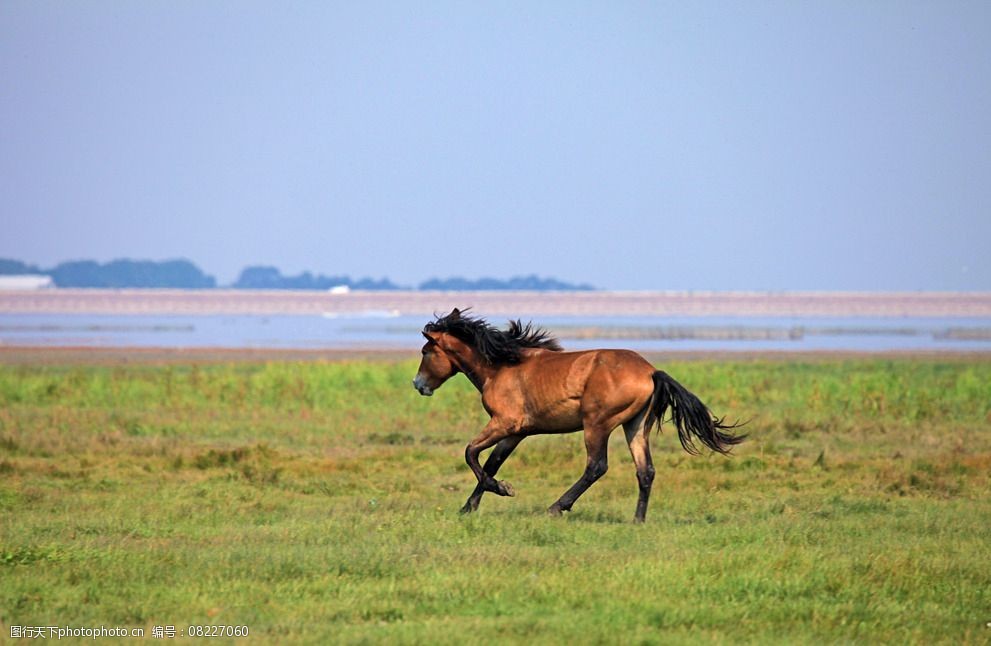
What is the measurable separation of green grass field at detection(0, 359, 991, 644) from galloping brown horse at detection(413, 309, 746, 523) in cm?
59

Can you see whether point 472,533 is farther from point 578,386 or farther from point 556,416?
point 578,386

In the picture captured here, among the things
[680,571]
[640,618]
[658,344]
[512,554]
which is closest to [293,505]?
[512,554]

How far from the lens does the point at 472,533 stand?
11875 millimetres

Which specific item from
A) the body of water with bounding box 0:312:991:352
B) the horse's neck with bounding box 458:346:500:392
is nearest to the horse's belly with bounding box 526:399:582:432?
the horse's neck with bounding box 458:346:500:392

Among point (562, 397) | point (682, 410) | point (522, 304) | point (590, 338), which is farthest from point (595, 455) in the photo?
point (522, 304)

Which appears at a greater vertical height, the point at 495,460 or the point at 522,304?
the point at 522,304

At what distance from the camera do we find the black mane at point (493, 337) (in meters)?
13.3

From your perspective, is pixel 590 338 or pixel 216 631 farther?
pixel 590 338

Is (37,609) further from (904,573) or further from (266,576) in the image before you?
(904,573)

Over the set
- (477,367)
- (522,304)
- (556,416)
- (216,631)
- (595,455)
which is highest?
(522,304)

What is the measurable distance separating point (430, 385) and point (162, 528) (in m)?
2.94

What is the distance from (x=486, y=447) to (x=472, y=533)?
125cm

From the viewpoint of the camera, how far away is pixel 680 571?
10125 mm

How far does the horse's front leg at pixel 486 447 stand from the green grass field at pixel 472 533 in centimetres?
28
